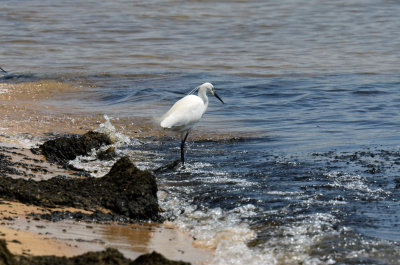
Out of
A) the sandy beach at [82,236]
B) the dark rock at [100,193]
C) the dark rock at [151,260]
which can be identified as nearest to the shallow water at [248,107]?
the sandy beach at [82,236]

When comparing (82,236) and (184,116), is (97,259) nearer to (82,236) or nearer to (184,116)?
(82,236)

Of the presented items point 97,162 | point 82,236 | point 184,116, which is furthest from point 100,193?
point 184,116

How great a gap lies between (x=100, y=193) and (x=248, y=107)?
620 centimetres

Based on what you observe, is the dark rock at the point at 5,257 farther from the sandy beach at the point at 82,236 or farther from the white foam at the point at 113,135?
the white foam at the point at 113,135

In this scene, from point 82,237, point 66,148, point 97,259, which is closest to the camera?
point 97,259

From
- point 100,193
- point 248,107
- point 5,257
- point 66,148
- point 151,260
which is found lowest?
point 248,107

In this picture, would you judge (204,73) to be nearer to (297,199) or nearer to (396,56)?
(396,56)

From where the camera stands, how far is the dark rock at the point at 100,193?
523cm

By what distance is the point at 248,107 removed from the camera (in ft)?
37.4

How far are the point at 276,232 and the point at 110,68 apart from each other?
11.0 metres

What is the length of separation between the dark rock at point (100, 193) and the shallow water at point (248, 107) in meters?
0.36

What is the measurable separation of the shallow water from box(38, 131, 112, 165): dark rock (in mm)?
205

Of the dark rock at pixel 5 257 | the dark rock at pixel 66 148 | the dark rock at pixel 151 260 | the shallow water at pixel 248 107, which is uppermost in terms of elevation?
the dark rock at pixel 5 257

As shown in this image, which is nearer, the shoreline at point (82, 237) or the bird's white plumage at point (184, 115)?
the shoreline at point (82, 237)
